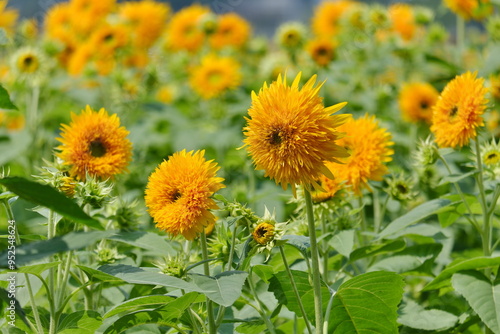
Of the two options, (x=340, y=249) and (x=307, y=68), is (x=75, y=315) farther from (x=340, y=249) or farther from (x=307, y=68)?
(x=307, y=68)

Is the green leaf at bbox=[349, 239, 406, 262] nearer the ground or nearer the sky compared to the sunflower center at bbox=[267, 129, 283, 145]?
nearer the ground

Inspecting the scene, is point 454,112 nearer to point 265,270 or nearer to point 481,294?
point 481,294

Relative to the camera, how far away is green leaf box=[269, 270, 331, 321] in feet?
5.49

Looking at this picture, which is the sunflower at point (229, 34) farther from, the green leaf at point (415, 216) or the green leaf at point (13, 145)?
the green leaf at point (415, 216)

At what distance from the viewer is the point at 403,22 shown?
4746 mm

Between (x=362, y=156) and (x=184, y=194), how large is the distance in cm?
66

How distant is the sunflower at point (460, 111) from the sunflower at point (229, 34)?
3.11 m

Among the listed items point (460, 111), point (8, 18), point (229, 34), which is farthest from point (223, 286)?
point (229, 34)

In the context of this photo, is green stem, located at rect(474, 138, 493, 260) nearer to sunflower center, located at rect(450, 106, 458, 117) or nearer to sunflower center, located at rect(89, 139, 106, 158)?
sunflower center, located at rect(450, 106, 458, 117)

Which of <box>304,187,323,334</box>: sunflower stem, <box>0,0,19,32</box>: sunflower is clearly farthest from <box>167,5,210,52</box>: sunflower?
<box>304,187,323,334</box>: sunflower stem

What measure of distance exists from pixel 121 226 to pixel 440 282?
88 centimetres

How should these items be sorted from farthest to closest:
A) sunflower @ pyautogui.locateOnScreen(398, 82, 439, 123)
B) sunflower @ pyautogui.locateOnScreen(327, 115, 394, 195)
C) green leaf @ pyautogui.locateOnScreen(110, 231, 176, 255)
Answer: sunflower @ pyautogui.locateOnScreen(398, 82, 439, 123)
sunflower @ pyautogui.locateOnScreen(327, 115, 394, 195)
green leaf @ pyautogui.locateOnScreen(110, 231, 176, 255)

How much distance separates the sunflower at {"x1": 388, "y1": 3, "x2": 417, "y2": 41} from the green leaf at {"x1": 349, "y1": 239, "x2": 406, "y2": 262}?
2.96m

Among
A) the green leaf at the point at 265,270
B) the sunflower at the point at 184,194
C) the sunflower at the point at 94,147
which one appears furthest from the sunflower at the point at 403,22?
the sunflower at the point at 184,194
